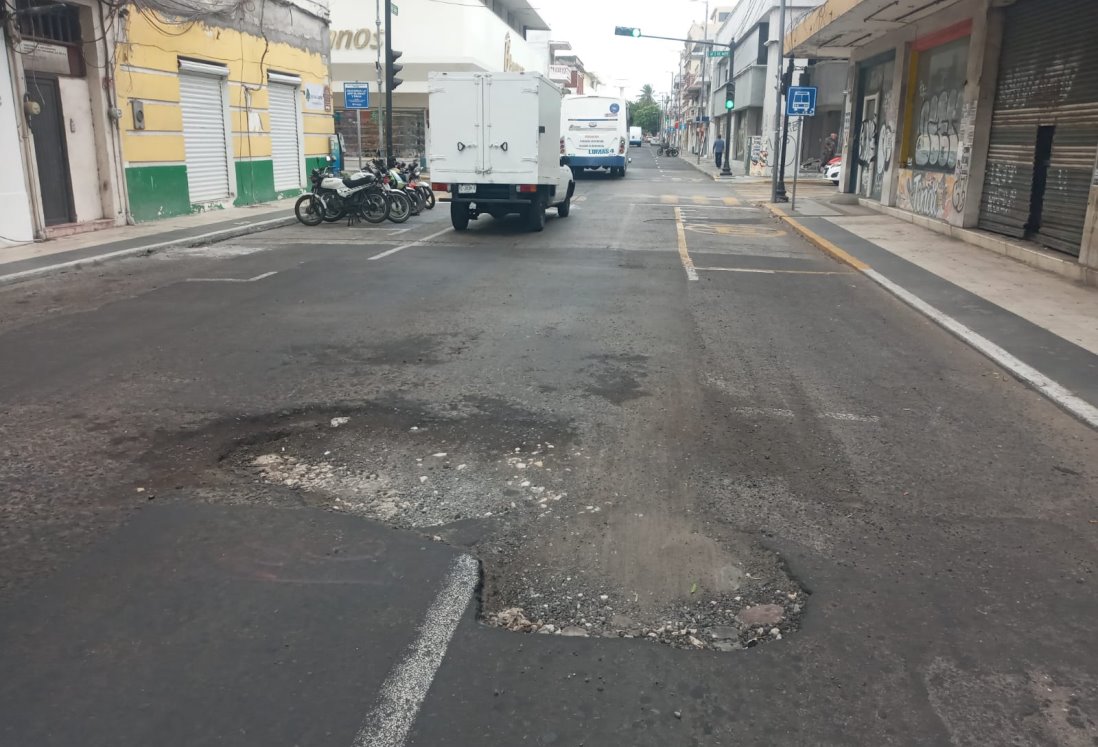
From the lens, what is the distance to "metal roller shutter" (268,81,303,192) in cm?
2347

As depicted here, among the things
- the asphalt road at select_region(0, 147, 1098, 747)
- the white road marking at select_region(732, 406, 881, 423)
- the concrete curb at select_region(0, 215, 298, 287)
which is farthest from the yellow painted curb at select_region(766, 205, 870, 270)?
the concrete curb at select_region(0, 215, 298, 287)

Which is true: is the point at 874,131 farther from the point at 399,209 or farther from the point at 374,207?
the point at 374,207

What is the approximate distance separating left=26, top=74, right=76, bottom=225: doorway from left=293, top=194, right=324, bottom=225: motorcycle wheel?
420cm

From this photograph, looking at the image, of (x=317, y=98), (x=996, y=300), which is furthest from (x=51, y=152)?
(x=996, y=300)

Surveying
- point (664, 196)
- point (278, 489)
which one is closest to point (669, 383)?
point (278, 489)

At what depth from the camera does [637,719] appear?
2.87m

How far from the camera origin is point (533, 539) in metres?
4.14

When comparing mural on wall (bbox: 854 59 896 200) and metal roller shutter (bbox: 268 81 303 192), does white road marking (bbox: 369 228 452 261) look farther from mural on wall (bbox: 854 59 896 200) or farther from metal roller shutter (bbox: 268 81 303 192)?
mural on wall (bbox: 854 59 896 200)

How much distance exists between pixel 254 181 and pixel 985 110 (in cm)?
1684

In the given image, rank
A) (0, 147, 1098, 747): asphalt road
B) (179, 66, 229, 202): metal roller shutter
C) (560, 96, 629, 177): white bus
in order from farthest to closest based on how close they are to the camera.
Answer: (560, 96, 629, 177): white bus
(179, 66, 229, 202): metal roller shutter
(0, 147, 1098, 747): asphalt road

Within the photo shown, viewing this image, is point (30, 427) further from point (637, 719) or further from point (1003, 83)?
point (1003, 83)

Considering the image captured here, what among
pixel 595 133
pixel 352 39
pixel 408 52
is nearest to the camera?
pixel 595 133

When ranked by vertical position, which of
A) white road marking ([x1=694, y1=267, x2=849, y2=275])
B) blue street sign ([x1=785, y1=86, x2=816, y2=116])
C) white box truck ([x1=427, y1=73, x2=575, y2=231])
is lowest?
white road marking ([x1=694, y1=267, x2=849, y2=275])

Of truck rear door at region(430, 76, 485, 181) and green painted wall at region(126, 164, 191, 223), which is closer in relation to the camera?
truck rear door at region(430, 76, 485, 181)
